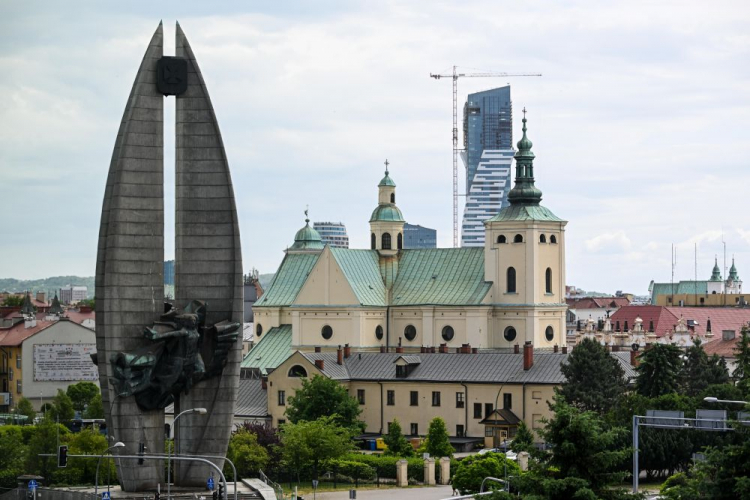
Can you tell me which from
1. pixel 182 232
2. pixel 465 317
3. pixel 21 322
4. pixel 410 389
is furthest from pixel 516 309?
pixel 182 232

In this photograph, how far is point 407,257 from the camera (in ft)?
503

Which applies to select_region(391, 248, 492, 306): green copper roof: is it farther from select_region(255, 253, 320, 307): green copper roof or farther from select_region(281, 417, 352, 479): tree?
select_region(281, 417, 352, 479): tree

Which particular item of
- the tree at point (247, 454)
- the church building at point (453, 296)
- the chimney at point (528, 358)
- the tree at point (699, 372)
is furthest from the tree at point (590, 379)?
the church building at point (453, 296)

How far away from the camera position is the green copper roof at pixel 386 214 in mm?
155875

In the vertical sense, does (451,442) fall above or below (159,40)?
below

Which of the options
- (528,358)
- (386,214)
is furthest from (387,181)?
(528,358)

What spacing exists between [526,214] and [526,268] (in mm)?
4789

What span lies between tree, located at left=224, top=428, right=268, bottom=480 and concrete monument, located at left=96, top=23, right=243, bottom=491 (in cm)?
2559

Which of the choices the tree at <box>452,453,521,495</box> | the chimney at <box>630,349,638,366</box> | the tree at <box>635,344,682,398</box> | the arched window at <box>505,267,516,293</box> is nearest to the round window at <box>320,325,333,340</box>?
the arched window at <box>505,267,516,293</box>

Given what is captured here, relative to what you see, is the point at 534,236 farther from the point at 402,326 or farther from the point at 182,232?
the point at 182,232

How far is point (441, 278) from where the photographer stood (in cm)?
14875

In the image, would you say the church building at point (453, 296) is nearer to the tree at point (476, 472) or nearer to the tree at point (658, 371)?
the tree at point (658, 371)

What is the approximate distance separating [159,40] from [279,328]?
82.4 meters

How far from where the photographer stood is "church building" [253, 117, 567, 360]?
144 meters
